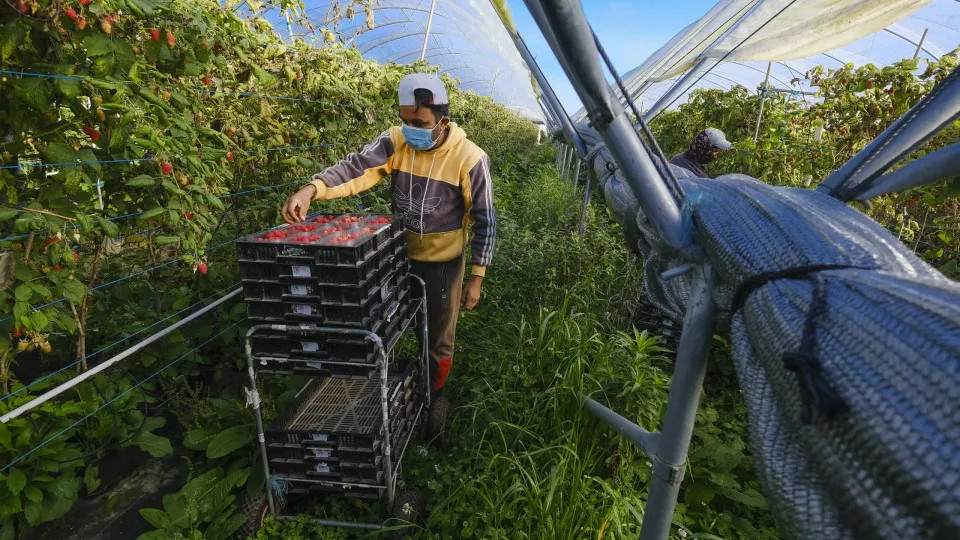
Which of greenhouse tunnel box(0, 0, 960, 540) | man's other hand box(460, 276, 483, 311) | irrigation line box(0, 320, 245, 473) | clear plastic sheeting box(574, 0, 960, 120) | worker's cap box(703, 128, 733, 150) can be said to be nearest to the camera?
greenhouse tunnel box(0, 0, 960, 540)

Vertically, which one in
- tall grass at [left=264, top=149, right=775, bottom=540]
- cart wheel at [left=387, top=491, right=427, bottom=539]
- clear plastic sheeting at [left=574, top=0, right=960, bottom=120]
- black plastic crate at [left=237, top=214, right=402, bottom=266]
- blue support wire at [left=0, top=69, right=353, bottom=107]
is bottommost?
cart wheel at [left=387, top=491, right=427, bottom=539]

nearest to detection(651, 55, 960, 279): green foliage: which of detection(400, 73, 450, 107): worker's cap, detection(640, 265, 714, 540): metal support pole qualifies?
detection(640, 265, 714, 540): metal support pole

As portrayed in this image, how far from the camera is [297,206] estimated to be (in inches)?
102

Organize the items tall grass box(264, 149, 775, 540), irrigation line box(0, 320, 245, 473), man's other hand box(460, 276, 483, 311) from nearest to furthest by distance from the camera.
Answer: irrigation line box(0, 320, 245, 473), tall grass box(264, 149, 775, 540), man's other hand box(460, 276, 483, 311)

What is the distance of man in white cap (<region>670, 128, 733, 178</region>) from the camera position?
4.37 metres

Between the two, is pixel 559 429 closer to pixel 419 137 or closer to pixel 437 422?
pixel 437 422

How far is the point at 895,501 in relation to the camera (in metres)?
0.52

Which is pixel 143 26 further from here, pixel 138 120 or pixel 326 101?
pixel 326 101

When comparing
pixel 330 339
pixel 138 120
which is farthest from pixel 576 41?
pixel 138 120

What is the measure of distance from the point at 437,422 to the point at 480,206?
146cm

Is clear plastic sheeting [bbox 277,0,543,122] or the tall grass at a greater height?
clear plastic sheeting [bbox 277,0,543,122]

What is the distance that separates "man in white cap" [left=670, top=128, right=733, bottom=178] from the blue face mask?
2706mm

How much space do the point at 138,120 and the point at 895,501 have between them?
2587mm

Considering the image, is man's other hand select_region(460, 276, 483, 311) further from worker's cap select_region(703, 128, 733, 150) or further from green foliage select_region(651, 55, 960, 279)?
worker's cap select_region(703, 128, 733, 150)
